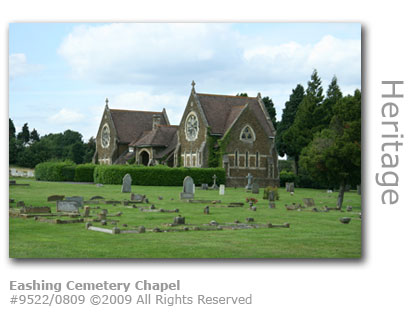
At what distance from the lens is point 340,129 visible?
26.0 m

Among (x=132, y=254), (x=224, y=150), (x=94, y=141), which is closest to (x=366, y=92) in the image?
(x=132, y=254)

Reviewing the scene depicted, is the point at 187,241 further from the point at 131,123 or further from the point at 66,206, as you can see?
the point at 131,123

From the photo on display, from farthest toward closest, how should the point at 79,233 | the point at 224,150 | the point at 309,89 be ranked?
the point at 309,89 < the point at 224,150 < the point at 79,233

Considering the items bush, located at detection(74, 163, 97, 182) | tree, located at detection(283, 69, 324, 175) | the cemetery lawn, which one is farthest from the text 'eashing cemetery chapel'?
the cemetery lawn

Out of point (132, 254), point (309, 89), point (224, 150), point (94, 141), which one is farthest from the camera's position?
point (94, 141)

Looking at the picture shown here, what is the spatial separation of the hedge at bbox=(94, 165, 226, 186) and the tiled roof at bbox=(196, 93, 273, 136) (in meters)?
8.48

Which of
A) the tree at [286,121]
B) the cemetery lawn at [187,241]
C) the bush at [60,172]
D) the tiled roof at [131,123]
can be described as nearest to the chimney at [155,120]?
the tiled roof at [131,123]

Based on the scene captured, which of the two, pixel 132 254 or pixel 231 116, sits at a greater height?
pixel 231 116

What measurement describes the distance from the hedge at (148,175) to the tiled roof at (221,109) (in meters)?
8.48
